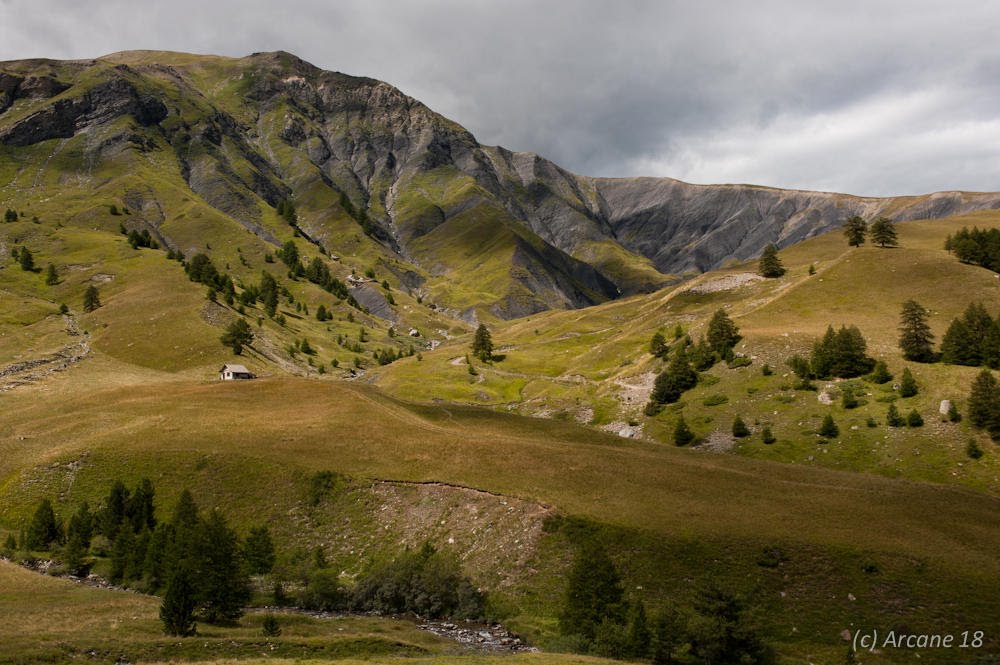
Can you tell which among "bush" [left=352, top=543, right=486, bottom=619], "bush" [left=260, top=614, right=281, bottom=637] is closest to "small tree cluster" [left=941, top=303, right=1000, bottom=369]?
"bush" [left=352, top=543, right=486, bottom=619]

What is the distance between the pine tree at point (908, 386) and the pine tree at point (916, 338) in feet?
27.6

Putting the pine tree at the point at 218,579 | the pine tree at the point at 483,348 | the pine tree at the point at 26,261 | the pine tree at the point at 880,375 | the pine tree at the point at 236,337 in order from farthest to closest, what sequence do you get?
the pine tree at the point at 26,261
the pine tree at the point at 483,348
the pine tree at the point at 236,337
the pine tree at the point at 880,375
the pine tree at the point at 218,579

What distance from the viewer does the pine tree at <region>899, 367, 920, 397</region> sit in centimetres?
8075

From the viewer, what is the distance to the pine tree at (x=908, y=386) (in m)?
80.8

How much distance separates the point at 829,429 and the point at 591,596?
186 ft

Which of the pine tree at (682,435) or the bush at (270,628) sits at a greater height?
the pine tree at (682,435)

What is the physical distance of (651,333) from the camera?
497ft

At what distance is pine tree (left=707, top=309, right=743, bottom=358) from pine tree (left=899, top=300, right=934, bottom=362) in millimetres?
26395

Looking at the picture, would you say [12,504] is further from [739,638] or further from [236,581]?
[739,638]

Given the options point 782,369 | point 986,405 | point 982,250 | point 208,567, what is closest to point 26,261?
point 208,567

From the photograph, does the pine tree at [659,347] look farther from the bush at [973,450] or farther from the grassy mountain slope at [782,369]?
the bush at [973,450]

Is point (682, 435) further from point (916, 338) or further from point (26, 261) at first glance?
point (26, 261)

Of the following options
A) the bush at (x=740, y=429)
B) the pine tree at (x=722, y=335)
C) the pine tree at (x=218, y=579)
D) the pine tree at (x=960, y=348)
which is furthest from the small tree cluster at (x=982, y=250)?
the pine tree at (x=218, y=579)

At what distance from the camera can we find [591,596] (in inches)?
1502
